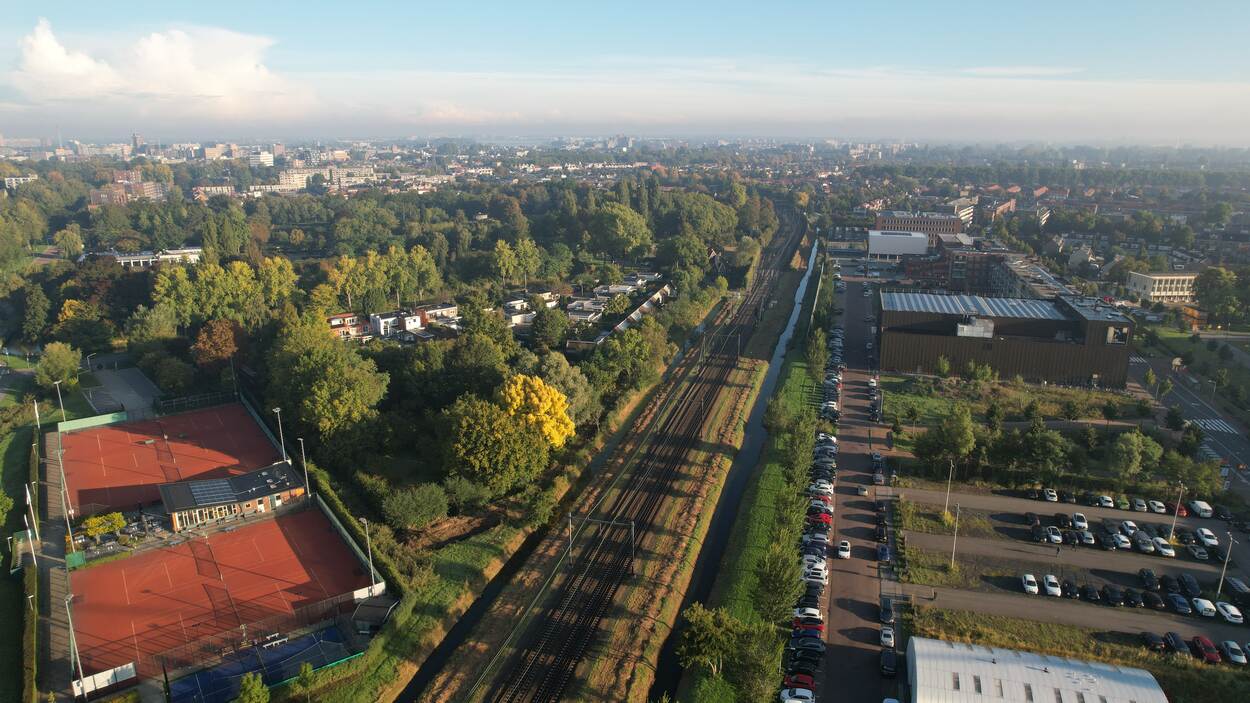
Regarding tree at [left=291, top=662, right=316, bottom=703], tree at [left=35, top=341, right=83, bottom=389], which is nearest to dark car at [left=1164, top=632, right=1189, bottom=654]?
tree at [left=291, top=662, right=316, bottom=703]

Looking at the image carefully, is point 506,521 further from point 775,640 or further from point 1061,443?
point 1061,443

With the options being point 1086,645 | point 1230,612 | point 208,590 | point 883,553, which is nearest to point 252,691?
point 208,590

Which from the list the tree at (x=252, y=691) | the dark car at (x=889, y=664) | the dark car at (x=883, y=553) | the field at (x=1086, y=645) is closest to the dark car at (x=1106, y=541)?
the field at (x=1086, y=645)

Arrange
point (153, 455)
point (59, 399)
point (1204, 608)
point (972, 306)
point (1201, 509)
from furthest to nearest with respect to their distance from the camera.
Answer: point (972, 306) → point (59, 399) → point (153, 455) → point (1201, 509) → point (1204, 608)

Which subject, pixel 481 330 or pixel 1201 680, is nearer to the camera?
pixel 1201 680

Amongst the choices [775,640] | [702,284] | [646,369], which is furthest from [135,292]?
[775,640]

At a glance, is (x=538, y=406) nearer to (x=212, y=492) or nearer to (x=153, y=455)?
(x=212, y=492)
